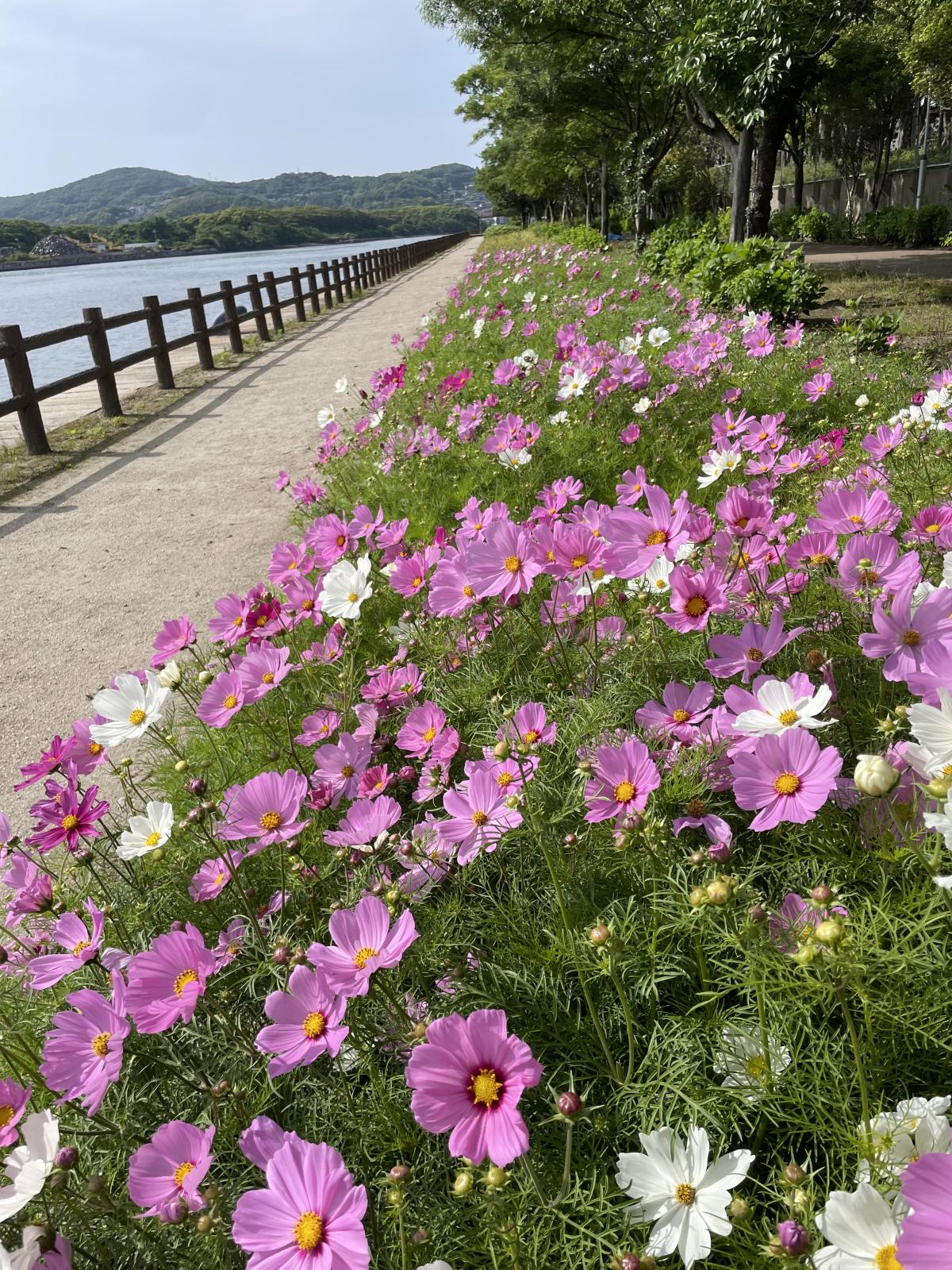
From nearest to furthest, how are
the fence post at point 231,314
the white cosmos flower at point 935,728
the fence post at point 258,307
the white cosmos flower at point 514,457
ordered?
the white cosmos flower at point 935,728, the white cosmos flower at point 514,457, the fence post at point 231,314, the fence post at point 258,307

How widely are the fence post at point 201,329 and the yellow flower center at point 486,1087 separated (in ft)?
38.0

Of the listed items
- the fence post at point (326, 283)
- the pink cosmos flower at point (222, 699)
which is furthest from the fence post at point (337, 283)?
the pink cosmos flower at point (222, 699)

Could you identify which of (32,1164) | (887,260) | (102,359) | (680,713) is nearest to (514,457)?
(680,713)

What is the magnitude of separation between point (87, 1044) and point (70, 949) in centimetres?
23

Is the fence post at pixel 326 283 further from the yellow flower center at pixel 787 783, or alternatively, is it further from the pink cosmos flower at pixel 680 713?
the yellow flower center at pixel 787 783

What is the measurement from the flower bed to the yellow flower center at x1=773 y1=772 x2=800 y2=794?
12 millimetres

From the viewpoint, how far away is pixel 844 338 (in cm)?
514

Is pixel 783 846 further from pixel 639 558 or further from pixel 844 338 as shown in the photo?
pixel 844 338

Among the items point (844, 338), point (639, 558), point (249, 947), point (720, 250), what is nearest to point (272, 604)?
point (249, 947)

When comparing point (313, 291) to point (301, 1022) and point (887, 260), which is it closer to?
point (887, 260)

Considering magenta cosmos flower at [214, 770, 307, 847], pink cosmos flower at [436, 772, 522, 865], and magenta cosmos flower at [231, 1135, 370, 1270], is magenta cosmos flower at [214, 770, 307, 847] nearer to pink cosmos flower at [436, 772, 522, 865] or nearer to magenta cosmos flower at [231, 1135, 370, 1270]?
pink cosmos flower at [436, 772, 522, 865]

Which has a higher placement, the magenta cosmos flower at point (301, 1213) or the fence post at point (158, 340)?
the fence post at point (158, 340)

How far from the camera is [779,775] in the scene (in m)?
0.91

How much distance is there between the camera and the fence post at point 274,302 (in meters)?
13.9
